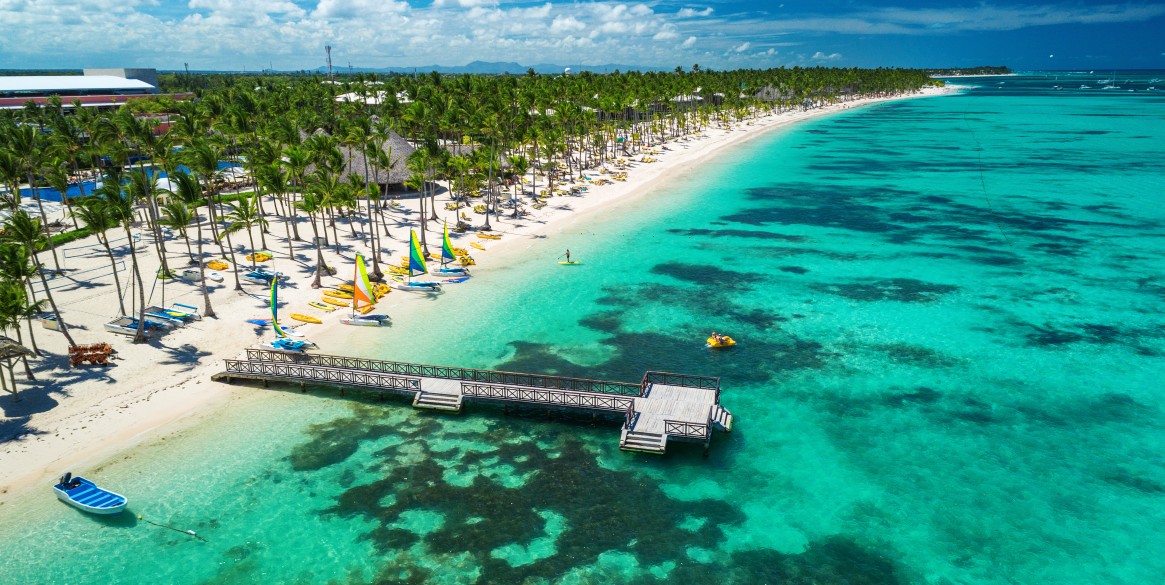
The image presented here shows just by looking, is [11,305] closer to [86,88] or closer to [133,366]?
[133,366]

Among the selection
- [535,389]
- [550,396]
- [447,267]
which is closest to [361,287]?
[447,267]

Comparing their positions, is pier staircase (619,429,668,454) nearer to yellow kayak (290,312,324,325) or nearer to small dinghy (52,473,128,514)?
small dinghy (52,473,128,514)

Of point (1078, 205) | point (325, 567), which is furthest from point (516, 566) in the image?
point (1078, 205)

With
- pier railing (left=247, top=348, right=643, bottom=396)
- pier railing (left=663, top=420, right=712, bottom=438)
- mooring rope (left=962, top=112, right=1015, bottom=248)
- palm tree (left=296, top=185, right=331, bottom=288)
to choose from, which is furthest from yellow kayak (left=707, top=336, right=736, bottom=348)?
mooring rope (left=962, top=112, right=1015, bottom=248)

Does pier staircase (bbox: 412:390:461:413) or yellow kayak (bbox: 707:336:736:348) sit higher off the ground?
yellow kayak (bbox: 707:336:736:348)

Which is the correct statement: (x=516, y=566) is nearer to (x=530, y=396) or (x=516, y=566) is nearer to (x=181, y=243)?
(x=530, y=396)

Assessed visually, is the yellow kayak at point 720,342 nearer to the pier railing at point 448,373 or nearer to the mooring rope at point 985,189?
the pier railing at point 448,373
